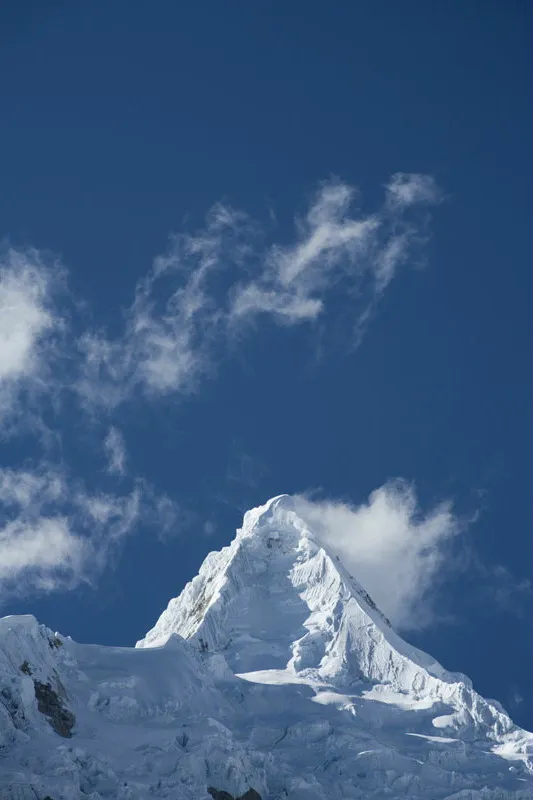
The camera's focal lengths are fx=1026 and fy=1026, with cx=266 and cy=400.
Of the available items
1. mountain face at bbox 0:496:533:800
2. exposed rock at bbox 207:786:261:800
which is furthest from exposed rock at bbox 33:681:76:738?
exposed rock at bbox 207:786:261:800

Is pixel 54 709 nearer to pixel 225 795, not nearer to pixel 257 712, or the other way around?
pixel 225 795

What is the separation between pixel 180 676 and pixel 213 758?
1019 inches

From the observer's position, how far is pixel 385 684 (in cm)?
17750

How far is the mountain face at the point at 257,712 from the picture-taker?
407 feet

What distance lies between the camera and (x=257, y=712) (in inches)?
6304

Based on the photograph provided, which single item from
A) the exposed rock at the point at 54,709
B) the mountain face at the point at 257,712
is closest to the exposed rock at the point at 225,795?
the mountain face at the point at 257,712

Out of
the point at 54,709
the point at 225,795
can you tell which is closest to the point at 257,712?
the point at 225,795

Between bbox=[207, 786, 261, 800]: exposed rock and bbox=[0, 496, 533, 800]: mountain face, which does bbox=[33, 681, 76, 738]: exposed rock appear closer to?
bbox=[0, 496, 533, 800]: mountain face

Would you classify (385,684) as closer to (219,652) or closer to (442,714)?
(442,714)

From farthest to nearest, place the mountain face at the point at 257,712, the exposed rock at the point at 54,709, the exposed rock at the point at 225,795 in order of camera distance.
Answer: the exposed rock at the point at 54,709 < the mountain face at the point at 257,712 < the exposed rock at the point at 225,795

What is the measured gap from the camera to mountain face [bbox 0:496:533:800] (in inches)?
4882

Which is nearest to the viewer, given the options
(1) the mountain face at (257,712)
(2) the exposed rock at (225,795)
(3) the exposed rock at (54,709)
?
(2) the exposed rock at (225,795)

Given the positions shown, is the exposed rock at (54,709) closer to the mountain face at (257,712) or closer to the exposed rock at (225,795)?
the mountain face at (257,712)

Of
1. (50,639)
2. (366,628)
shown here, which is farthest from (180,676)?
(366,628)
